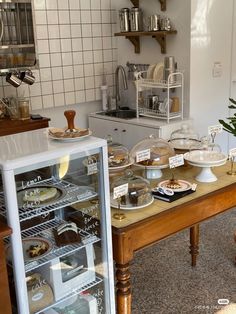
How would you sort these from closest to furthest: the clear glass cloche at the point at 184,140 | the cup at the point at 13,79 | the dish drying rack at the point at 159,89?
the clear glass cloche at the point at 184,140 < the cup at the point at 13,79 < the dish drying rack at the point at 159,89

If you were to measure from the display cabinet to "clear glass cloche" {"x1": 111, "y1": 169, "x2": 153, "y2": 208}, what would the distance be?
0.19 metres

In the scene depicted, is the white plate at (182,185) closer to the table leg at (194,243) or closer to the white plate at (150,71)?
the table leg at (194,243)

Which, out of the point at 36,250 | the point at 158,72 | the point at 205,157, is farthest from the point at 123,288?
the point at 158,72

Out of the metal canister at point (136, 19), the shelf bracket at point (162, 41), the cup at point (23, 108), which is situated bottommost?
the cup at point (23, 108)

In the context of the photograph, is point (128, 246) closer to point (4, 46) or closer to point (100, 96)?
point (4, 46)

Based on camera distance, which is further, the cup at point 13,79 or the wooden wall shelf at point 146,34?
the wooden wall shelf at point 146,34

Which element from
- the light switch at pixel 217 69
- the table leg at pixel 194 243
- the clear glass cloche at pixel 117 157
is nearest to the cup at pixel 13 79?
the clear glass cloche at pixel 117 157

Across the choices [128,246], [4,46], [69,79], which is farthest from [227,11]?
[128,246]

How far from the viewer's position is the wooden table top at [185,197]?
67.2 inches

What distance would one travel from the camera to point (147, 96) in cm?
398

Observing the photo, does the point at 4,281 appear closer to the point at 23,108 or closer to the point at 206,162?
the point at 206,162

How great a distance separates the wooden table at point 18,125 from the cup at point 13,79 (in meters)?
0.32

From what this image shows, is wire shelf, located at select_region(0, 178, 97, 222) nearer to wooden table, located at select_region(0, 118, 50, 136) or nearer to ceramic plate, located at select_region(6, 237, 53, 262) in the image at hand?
ceramic plate, located at select_region(6, 237, 53, 262)

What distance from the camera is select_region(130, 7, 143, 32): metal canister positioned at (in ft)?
12.6
